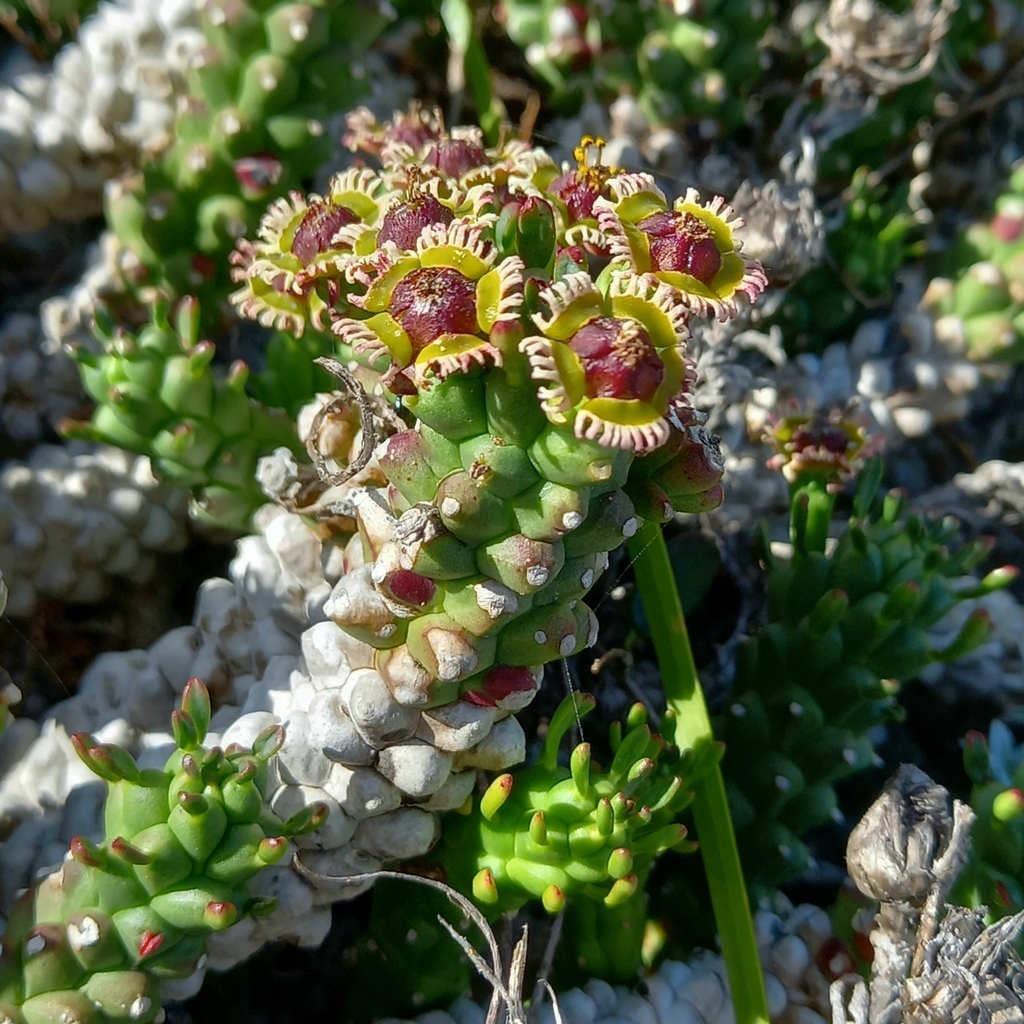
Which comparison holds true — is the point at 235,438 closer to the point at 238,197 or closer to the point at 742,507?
the point at 238,197

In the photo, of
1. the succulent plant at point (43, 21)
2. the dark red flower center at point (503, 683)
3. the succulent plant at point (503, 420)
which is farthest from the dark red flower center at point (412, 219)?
the succulent plant at point (43, 21)

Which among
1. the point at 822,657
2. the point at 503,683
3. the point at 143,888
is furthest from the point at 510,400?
the point at 822,657

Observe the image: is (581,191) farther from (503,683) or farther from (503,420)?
(503,683)

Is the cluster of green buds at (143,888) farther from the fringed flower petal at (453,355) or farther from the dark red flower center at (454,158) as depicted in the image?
the dark red flower center at (454,158)

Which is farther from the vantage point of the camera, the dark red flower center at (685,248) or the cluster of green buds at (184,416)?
the cluster of green buds at (184,416)

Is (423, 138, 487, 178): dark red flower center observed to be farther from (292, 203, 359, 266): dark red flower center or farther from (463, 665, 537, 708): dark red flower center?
(463, 665, 537, 708): dark red flower center

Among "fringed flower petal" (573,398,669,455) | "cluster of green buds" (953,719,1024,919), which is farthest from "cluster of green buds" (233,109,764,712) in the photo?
"cluster of green buds" (953,719,1024,919)
